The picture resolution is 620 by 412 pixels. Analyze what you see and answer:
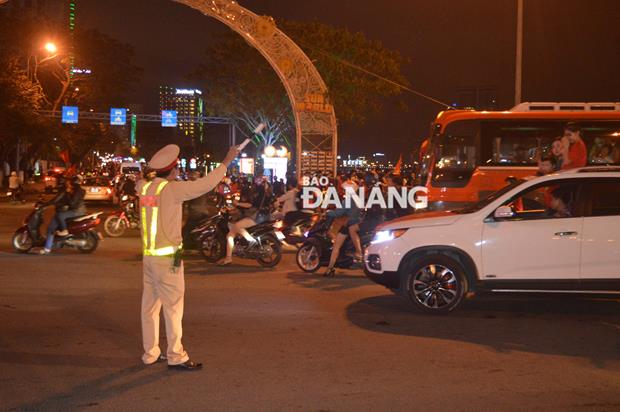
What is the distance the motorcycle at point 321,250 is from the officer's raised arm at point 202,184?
21.1 ft

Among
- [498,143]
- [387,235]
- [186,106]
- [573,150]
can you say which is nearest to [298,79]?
[498,143]

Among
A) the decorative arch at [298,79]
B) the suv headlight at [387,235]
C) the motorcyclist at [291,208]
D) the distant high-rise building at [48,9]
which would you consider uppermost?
the distant high-rise building at [48,9]

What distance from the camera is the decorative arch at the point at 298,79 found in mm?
28547

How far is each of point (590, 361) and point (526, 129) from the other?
1176 centimetres

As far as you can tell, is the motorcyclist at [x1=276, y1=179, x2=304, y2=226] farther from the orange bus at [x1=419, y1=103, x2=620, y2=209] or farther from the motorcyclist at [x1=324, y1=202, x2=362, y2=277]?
the orange bus at [x1=419, y1=103, x2=620, y2=209]

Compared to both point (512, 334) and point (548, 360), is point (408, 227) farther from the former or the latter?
point (548, 360)

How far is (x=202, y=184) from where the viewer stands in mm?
6422

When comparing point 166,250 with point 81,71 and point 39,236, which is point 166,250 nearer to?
point 39,236

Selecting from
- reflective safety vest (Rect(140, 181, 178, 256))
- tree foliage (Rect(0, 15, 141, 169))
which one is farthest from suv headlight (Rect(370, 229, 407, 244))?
tree foliage (Rect(0, 15, 141, 169))

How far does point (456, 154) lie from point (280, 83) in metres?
28.6

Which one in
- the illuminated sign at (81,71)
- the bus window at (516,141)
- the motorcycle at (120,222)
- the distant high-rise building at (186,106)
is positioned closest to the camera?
the bus window at (516,141)

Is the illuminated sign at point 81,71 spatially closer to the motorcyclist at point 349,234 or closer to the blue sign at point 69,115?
the blue sign at point 69,115

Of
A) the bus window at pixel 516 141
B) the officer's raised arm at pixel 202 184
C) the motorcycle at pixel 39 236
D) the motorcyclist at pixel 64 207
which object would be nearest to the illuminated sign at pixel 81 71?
the motorcycle at pixel 39 236

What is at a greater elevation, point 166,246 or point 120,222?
point 166,246
